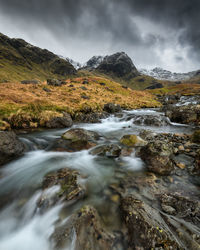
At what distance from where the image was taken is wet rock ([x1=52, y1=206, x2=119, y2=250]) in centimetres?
286

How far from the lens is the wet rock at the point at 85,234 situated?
286cm

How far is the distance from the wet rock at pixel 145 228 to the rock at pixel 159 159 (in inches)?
94.5

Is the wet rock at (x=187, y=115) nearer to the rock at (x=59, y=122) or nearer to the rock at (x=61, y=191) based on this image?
the rock at (x=59, y=122)

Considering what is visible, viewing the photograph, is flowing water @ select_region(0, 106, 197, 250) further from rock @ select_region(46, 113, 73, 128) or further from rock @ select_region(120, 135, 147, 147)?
rock @ select_region(46, 113, 73, 128)

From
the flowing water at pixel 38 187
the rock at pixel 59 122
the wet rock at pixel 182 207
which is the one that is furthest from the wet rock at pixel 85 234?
the rock at pixel 59 122

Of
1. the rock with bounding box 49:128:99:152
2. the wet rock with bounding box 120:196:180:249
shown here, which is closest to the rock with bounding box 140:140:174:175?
the wet rock with bounding box 120:196:180:249

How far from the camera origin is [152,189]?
4.73m

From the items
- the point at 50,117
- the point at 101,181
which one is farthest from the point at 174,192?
the point at 50,117

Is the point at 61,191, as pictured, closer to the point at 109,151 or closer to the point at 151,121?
the point at 109,151

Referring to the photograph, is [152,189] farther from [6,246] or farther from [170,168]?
[6,246]

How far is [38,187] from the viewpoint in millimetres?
5016

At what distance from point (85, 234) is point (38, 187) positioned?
3.03m

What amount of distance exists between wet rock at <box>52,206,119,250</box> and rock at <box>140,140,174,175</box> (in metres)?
3.67

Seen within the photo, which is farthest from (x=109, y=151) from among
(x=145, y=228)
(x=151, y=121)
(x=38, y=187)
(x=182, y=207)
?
(x=151, y=121)
